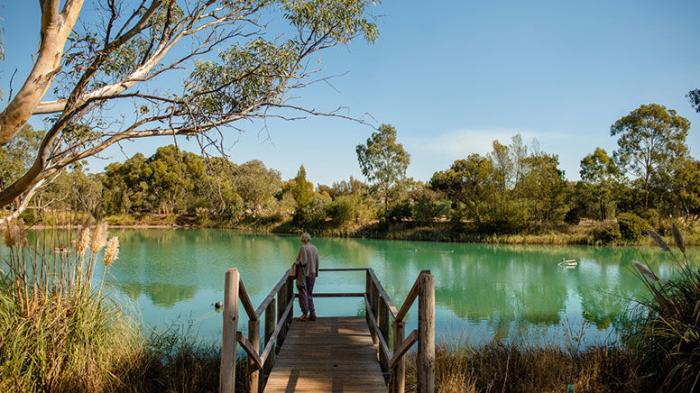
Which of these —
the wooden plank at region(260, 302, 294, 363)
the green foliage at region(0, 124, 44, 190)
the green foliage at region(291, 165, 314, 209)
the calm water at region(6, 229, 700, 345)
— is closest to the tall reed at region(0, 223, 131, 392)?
the calm water at region(6, 229, 700, 345)

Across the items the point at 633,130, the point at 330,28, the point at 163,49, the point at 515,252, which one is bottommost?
the point at 515,252

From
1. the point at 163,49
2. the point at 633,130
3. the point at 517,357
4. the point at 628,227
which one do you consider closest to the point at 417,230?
the point at 628,227

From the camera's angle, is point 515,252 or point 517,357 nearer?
point 517,357

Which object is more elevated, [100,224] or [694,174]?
[694,174]

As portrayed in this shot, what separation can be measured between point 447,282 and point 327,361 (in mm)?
12292

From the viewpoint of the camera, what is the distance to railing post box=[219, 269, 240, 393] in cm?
326

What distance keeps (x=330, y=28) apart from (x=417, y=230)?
1126 inches

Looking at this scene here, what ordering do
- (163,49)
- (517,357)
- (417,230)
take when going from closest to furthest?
(163,49) → (517,357) → (417,230)

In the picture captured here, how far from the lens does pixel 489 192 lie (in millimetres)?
30641

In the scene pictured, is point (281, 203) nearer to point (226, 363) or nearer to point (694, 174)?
point (694, 174)

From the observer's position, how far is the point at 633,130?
29719 mm

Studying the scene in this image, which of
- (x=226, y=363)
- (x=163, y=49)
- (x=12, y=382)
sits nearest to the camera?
(x=226, y=363)

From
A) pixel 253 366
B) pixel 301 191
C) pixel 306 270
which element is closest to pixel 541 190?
pixel 301 191

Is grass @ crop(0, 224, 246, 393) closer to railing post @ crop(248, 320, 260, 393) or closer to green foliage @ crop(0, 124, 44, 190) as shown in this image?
railing post @ crop(248, 320, 260, 393)
